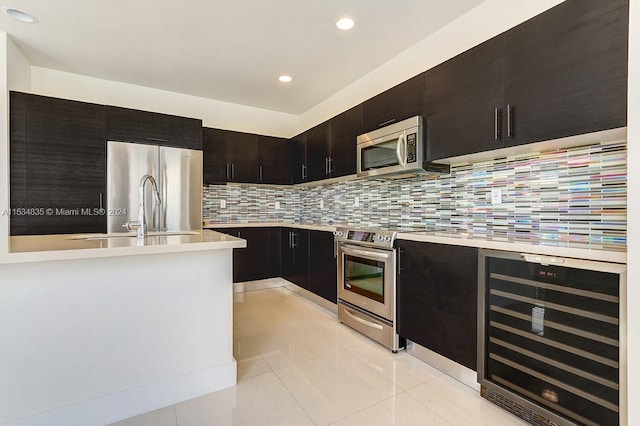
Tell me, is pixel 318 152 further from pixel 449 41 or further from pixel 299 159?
pixel 449 41

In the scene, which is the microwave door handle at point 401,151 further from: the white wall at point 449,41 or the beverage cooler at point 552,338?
the beverage cooler at point 552,338

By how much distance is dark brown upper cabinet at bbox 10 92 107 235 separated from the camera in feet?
8.81

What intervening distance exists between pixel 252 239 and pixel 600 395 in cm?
344

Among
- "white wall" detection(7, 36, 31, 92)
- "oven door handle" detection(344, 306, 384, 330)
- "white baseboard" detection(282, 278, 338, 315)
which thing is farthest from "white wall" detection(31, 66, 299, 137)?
"oven door handle" detection(344, 306, 384, 330)

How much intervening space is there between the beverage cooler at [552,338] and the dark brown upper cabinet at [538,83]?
2.25ft

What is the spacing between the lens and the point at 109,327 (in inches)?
61.6

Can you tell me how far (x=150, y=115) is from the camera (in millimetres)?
3246

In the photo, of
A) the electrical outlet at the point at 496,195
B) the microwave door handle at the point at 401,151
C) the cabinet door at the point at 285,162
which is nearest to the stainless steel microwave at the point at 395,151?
the microwave door handle at the point at 401,151

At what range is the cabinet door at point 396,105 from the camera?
2.33m

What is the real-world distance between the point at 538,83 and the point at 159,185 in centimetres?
332

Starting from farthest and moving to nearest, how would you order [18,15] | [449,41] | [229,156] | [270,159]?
1. [270,159]
2. [229,156]
3. [449,41]
4. [18,15]

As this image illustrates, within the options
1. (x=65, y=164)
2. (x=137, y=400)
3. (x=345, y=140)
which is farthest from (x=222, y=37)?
→ (x=137, y=400)

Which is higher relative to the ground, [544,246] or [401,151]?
[401,151]
